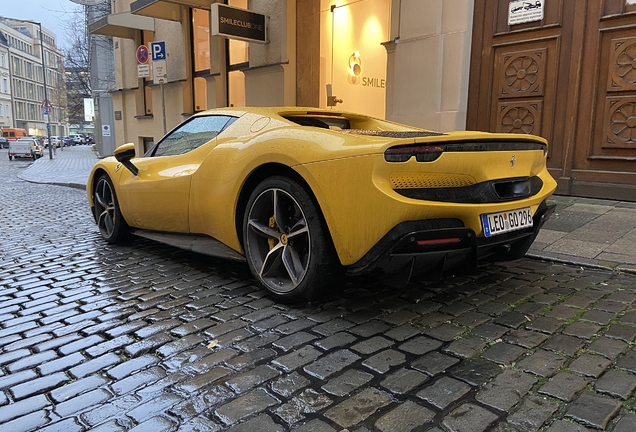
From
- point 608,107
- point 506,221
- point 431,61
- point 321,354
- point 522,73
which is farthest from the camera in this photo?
point 431,61

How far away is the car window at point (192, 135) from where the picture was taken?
3975mm

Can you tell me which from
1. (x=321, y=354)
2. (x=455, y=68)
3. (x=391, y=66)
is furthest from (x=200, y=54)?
(x=321, y=354)

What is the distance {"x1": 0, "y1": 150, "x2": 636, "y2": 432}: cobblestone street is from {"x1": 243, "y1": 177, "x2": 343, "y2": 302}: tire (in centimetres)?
17

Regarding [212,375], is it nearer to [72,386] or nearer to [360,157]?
[72,386]

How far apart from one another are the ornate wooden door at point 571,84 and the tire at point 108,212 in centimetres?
535

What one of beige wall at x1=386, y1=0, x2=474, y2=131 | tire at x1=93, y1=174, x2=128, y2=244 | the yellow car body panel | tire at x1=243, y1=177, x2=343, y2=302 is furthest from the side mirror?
beige wall at x1=386, y1=0, x2=474, y2=131

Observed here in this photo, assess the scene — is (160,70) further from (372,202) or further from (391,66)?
(372,202)

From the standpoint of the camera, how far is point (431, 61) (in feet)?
24.9

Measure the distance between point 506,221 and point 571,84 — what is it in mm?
4445

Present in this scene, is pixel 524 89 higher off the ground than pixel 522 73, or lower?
lower

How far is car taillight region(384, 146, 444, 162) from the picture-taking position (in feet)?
8.27

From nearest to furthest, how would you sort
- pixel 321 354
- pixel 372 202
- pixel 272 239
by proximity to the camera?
pixel 321 354 < pixel 372 202 < pixel 272 239

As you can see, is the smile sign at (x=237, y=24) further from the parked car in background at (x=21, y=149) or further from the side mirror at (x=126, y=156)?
the parked car in background at (x=21, y=149)

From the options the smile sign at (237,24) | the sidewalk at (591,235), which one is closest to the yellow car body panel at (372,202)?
the sidewalk at (591,235)
